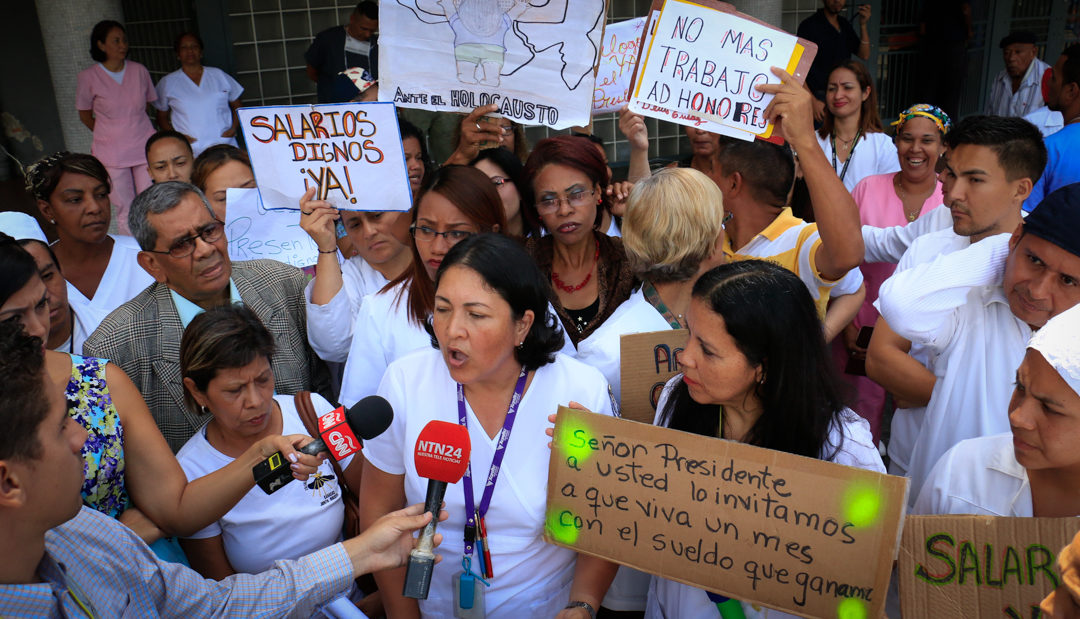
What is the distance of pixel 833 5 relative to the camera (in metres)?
9.33

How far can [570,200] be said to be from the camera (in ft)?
11.6

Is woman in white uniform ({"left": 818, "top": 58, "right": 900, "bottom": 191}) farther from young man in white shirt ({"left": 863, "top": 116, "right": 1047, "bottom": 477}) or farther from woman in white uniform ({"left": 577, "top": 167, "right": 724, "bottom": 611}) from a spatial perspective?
woman in white uniform ({"left": 577, "top": 167, "right": 724, "bottom": 611})

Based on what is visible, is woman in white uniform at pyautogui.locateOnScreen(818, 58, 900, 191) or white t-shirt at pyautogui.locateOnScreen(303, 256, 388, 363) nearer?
white t-shirt at pyautogui.locateOnScreen(303, 256, 388, 363)

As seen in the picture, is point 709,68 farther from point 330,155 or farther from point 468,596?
point 468,596

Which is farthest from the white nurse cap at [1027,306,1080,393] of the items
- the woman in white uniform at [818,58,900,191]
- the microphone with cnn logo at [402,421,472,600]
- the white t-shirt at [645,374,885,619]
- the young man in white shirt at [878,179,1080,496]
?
the woman in white uniform at [818,58,900,191]

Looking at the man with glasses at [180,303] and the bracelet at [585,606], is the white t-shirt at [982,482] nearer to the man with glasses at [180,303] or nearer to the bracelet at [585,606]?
the bracelet at [585,606]

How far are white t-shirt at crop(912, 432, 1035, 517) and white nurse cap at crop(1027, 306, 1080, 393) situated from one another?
340 mm

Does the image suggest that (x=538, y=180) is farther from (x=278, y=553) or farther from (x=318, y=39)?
(x=318, y=39)

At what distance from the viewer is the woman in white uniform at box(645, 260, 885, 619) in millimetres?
2105

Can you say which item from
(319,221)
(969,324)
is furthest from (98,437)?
(969,324)

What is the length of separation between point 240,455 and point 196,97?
6.48 metres

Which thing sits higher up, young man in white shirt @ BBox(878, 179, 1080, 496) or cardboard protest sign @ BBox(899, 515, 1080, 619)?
young man in white shirt @ BBox(878, 179, 1080, 496)

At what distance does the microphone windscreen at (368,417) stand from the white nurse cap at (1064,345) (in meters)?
1.60

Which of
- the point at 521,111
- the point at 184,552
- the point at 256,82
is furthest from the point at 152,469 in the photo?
the point at 256,82
